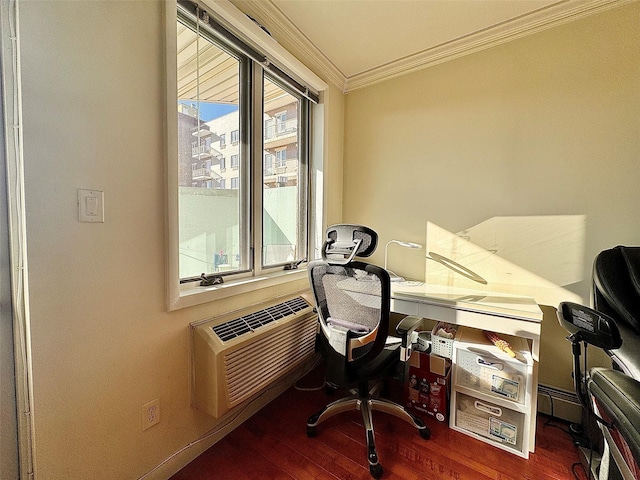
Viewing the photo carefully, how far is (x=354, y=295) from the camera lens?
4.68 ft

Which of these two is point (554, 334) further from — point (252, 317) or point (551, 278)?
point (252, 317)

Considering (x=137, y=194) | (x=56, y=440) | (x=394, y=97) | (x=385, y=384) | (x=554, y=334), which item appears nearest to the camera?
(x=56, y=440)

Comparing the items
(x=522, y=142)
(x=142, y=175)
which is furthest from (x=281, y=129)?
(x=522, y=142)

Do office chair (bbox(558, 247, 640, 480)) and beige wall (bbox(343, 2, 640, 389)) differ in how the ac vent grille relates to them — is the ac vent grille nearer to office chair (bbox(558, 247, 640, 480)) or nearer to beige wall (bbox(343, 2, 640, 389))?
beige wall (bbox(343, 2, 640, 389))

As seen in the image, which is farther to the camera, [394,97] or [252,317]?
[394,97]

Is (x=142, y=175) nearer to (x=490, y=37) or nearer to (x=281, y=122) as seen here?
(x=281, y=122)

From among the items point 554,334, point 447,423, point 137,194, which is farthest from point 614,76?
point 137,194

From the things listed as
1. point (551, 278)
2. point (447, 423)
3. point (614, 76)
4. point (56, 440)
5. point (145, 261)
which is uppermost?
point (614, 76)

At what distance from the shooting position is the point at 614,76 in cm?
160

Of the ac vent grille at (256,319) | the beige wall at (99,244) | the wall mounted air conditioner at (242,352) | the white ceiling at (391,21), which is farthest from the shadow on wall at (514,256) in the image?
the beige wall at (99,244)

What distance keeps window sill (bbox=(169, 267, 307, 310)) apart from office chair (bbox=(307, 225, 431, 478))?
41 cm

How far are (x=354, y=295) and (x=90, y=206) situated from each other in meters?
1.19

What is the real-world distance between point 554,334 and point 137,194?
2.49 meters

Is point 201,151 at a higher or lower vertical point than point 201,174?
higher
